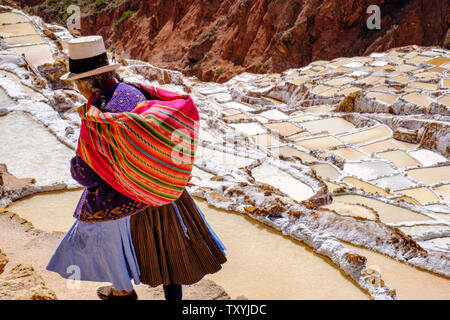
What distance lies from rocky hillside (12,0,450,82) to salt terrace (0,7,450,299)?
4986mm

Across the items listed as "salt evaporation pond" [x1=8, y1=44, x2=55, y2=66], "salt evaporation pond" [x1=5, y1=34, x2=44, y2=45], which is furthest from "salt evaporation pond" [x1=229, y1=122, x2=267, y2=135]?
"salt evaporation pond" [x1=5, y1=34, x2=44, y2=45]

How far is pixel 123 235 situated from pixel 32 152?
3294mm

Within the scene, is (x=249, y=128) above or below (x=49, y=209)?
below

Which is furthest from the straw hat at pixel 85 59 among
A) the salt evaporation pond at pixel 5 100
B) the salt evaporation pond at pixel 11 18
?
the salt evaporation pond at pixel 11 18

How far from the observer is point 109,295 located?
244cm

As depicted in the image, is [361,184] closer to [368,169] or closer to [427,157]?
[368,169]

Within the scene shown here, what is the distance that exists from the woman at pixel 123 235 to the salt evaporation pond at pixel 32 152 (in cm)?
214

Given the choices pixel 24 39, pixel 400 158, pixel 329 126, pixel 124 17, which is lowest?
pixel 400 158

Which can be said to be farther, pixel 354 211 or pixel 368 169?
pixel 368 169

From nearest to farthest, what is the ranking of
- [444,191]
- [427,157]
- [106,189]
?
[106,189] < [444,191] < [427,157]

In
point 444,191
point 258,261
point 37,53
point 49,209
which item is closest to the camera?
point 258,261

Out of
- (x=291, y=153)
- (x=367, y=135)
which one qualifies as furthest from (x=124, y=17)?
(x=291, y=153)

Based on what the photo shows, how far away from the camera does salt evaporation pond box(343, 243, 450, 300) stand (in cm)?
295

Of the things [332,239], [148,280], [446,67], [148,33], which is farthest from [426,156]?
[148,33]
